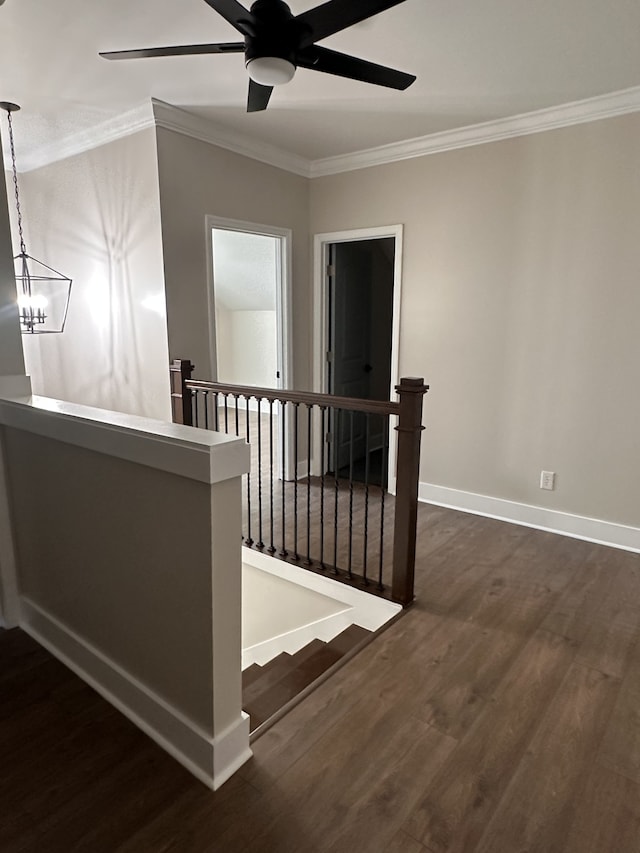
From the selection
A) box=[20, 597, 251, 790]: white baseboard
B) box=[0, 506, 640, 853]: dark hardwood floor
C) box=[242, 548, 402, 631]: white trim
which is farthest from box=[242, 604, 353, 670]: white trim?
box=[20, 597, 251, 790]: white baseboard

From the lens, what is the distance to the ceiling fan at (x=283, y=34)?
1535 mm

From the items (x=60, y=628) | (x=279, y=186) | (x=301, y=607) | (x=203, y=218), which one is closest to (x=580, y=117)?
(x=279, y=186)

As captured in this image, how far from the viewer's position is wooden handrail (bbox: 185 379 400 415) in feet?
7.93

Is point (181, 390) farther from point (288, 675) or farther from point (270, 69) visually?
point (270, 69)

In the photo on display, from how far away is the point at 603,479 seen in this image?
126 inches

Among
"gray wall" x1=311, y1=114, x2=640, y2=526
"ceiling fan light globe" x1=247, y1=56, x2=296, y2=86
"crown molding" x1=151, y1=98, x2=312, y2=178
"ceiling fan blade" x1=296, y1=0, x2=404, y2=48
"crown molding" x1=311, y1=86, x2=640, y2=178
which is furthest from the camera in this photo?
"crown molding" x1=151, y1=98, x2=312, y2=178

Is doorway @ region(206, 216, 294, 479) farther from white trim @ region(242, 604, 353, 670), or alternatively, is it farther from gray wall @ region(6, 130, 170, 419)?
white trim @ region(242, 604, 353, 670)

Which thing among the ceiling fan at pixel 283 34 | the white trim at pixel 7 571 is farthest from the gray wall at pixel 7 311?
the ceiling fan at pixel 283 34

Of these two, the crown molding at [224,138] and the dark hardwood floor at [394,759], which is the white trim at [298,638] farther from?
the crown molding at [224,138]

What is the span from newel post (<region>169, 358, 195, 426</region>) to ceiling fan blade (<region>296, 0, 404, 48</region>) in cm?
194

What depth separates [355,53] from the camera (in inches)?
96.2

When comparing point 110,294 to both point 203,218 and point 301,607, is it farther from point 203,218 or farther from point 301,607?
point 301,607

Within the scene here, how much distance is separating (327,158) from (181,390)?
87.7 inches

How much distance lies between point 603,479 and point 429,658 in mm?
1820
